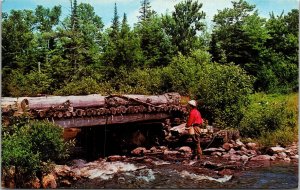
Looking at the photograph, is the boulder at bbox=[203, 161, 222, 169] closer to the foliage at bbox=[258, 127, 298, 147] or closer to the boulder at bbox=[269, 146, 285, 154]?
the boulder at bbox=[269, 146, 285, 154]

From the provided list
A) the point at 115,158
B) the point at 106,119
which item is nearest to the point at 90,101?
the point at 106,119

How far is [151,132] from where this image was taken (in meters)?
8.76

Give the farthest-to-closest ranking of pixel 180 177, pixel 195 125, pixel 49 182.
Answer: pixel 195 125, pixel 180 177, pixel 49 182

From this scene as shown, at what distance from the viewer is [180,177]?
19.4 feet

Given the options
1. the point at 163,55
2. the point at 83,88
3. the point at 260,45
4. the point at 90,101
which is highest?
the point at 163,55

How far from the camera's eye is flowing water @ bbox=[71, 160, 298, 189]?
5.43 meters

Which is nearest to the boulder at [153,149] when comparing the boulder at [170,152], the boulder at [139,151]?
the boulder at [139,151]

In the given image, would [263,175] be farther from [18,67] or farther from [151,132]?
[18,67]

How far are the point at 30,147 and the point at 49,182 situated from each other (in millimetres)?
471

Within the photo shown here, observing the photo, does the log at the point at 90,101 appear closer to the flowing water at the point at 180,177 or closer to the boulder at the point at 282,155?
the flowing water at the point at 180,177

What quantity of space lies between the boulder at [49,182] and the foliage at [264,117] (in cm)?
343

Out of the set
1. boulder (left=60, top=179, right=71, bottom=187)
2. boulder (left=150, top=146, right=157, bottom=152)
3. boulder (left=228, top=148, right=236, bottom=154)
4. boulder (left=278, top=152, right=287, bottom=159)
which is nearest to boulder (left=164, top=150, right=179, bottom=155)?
boulder (left=150, top=146, right=157, bottom=152)

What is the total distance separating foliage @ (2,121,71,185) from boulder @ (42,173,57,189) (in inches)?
4.8

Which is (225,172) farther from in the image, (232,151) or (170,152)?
(170,152)
